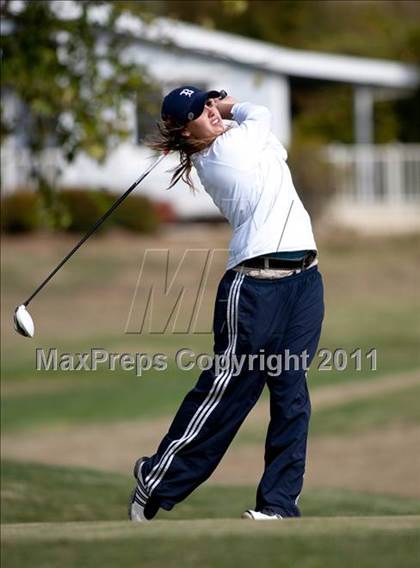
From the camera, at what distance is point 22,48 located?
37.6 feet

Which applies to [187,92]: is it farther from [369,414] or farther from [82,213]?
[82,213]

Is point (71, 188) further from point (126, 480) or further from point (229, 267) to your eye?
point (229, 267)

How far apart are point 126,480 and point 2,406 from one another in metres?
6.29

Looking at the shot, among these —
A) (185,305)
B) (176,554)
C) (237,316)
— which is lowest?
(185,305)

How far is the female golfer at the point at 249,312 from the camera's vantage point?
6.71 meters

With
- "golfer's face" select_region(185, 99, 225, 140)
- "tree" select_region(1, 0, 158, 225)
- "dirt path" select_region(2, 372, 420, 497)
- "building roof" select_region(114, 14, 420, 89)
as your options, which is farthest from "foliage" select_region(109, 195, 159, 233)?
"golfer's face" select_region(185, 99, 225, 140)

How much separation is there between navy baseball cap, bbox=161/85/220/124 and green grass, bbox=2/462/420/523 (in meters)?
3.07

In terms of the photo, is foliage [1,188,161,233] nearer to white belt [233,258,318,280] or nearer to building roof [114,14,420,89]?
building roof [114,14,420,89]

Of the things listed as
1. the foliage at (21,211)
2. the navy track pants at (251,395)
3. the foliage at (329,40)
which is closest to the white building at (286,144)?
the foliage at (21,211)

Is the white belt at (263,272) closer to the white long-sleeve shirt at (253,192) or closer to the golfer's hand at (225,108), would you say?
the white long-sleeve shirt at (253,192)

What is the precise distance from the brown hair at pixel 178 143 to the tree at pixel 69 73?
15.2 feet

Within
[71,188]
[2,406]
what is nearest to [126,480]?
[2,406]

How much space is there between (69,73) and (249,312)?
562 cm

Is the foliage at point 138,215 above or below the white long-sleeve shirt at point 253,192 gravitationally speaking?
below
